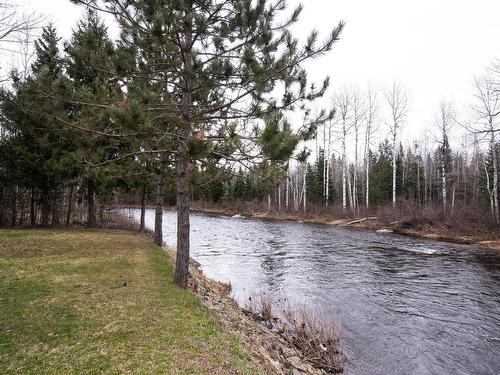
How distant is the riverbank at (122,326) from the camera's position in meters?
4.12

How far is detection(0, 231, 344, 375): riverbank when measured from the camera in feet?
13.5

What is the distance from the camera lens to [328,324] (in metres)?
7.37

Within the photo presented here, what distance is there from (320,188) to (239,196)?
52.5 ft

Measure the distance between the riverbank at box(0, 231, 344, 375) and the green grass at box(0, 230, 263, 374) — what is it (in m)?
0.01

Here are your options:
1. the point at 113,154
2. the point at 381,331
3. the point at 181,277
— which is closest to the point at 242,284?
the point at 181,277

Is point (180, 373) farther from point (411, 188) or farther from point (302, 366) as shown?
Result: point (411, 188)

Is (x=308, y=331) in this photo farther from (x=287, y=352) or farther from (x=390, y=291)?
(x=390, y=291)

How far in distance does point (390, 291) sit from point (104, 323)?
860cm

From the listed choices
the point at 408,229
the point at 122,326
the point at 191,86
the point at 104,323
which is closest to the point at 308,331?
the point at 122,326

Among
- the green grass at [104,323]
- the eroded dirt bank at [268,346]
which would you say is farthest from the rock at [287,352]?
the green grass at [104,323]

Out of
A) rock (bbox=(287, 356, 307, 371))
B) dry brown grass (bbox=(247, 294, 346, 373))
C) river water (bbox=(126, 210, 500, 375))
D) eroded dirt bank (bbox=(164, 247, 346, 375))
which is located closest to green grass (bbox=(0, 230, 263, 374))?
eroded dirt bank (bbox=(164, 247, 346, 375))

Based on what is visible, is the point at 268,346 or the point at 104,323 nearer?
the point at 104,323

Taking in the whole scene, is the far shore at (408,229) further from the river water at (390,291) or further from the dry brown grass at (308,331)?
the dry brown grass at (308,331)

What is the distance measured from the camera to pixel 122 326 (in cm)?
509
